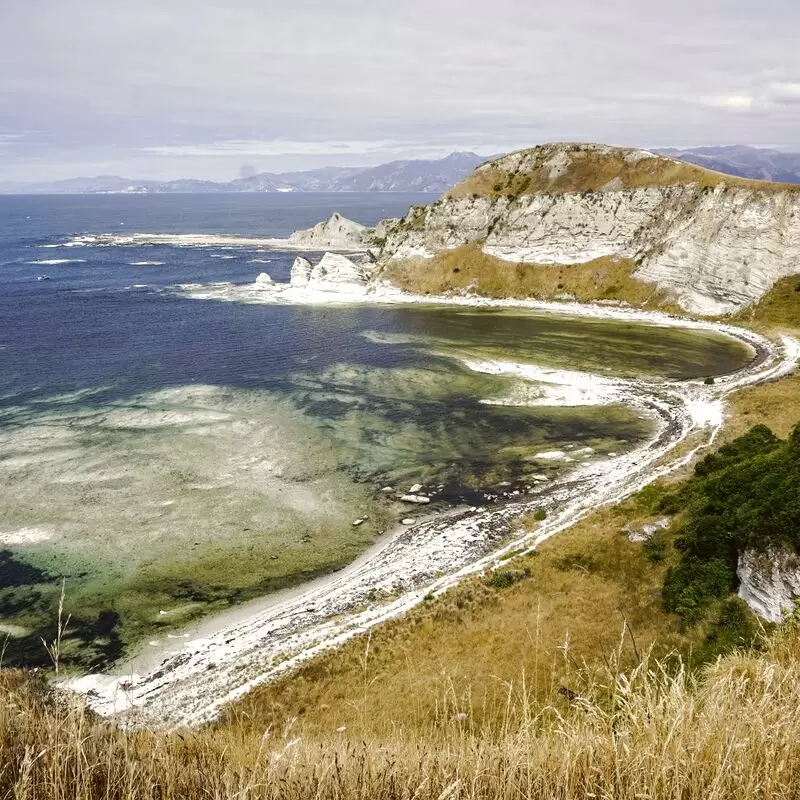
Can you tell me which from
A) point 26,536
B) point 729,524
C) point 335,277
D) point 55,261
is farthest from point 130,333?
point 55,261

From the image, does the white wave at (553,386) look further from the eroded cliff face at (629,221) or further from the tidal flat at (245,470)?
the eroded cliff face at (629,221)

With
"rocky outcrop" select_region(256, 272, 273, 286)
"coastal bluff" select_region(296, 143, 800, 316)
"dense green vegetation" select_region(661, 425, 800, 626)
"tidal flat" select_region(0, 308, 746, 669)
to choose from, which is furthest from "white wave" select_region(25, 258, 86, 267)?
"dense green vegetation" select_region(661, 425, 800, 626)

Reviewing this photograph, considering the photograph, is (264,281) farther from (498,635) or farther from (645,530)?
(498,635)

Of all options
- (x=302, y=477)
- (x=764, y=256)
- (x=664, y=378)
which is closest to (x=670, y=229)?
(x=764, y=256)

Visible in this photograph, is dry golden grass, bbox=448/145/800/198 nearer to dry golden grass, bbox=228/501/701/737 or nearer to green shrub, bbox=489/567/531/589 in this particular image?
dry golden grass, bbox=228/501/701/737

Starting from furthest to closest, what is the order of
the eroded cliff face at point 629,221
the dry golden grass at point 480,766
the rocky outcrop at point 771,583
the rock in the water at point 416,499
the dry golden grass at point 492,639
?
the eroded cliff face at point 629,221 → the rock in the water at point 416,499 → the dry golden grass at point 492,639 → the rocky outcrop at point 771,583 → the dry golden grass at point 480,766

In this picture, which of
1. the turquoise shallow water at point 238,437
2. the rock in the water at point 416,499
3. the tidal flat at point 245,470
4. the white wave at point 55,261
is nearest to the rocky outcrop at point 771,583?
the tidal flat at point 245,470
